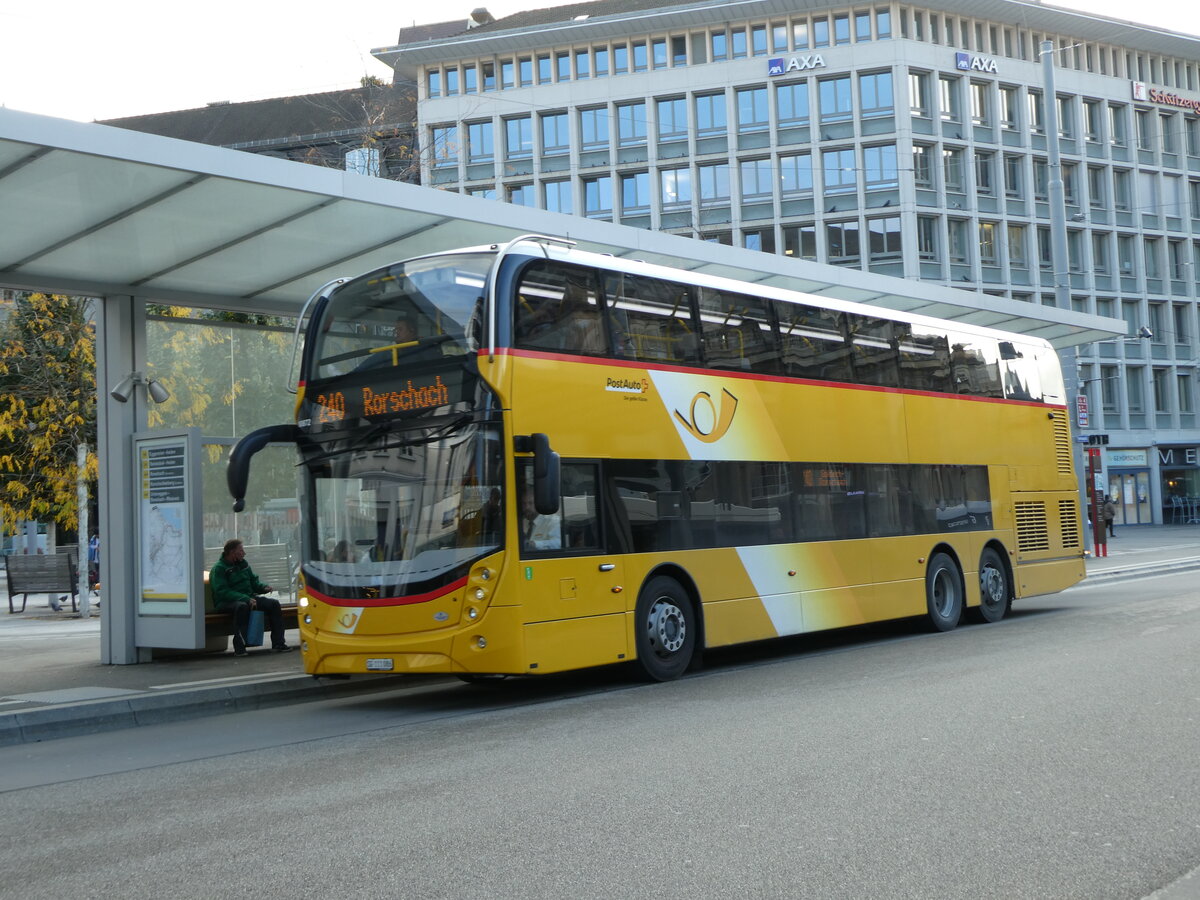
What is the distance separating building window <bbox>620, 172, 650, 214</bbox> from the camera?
2349 inches

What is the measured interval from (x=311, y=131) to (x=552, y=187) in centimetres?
2159

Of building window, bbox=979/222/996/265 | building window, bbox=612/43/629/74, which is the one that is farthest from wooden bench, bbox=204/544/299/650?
building window, bbox=979/222/996/265

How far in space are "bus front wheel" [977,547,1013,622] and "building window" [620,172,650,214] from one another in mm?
43290

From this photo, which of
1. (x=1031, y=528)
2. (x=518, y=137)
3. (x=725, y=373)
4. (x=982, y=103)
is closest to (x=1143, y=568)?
(x=1031, y=528)

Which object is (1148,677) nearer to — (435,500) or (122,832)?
(435,500)

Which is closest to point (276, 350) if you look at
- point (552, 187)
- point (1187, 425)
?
point (552, 187)

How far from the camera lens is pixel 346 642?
11.1 metres

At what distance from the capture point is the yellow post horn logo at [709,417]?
41.8ft

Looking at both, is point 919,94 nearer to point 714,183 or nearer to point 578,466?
point 714,183

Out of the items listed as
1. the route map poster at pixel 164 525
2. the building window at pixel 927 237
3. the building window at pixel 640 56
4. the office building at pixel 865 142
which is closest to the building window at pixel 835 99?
the office building at pixel 865 142

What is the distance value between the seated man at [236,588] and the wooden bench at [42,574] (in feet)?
34.4

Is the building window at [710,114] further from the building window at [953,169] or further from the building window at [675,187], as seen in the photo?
the building window at [953,169]

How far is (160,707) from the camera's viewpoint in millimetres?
11344

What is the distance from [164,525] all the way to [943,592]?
943 cm
